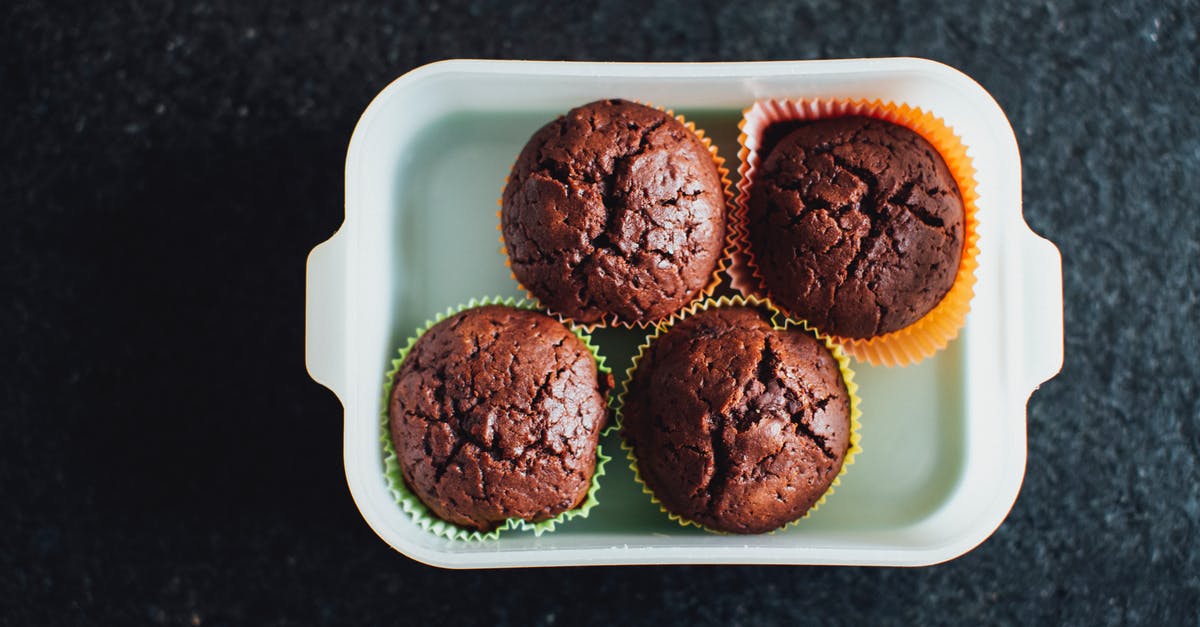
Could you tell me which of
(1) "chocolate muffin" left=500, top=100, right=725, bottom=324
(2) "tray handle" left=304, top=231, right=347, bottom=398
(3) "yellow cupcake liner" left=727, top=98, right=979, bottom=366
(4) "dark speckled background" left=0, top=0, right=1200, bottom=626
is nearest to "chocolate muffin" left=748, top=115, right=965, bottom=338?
(3) "yellow cupcake liner" left=727, top=98, right=979, bottom=366

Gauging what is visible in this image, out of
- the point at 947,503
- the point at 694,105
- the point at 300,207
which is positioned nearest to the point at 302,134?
the point at 300,207

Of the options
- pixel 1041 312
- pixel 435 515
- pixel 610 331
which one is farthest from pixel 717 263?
pixel 435 515

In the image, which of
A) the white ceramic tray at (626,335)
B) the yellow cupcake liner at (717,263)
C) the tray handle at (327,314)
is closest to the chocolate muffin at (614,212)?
the yellow cupcake liner at (717,263)

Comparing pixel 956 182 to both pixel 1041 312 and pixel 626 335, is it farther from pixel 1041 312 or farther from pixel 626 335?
pixel 626 335

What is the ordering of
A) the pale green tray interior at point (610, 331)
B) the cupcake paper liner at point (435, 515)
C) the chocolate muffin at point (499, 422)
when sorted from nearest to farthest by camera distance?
the chocolate muffin at point (499, 422)
the cupcake paper liner at point (435, 515)
the pale green tray interior at point (610, 331)

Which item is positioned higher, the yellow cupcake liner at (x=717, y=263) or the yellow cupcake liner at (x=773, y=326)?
the yellow cupcake liner at (x=717, y=263)

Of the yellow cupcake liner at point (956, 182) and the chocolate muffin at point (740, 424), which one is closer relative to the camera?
the chocolate muffin at point (740, 424)

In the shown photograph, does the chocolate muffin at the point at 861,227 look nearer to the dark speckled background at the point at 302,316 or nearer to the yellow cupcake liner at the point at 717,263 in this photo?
the yellow cupcake liner at the point at 717,263
